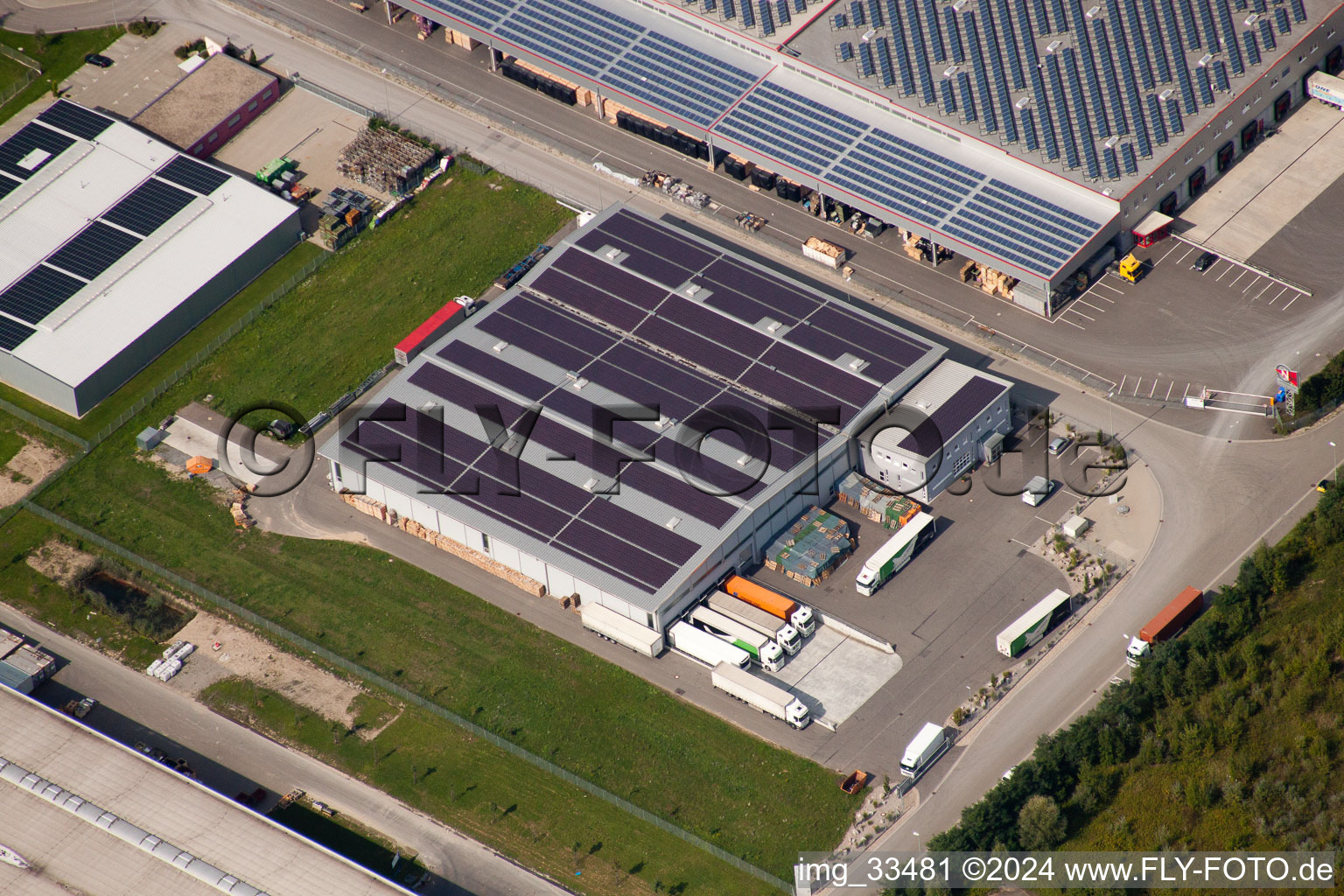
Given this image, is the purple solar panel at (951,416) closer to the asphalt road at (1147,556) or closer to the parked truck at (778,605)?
the asphalt road at (1147,556)

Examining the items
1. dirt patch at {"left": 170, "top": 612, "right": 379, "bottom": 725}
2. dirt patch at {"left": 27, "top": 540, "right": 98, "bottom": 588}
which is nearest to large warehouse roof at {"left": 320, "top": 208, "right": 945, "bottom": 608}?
dirt patch at {"left": 170, "top": 612, "right": 379, "bottom": 725}

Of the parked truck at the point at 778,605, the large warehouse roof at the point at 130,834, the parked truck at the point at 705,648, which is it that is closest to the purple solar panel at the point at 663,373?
the parked truck at the point at 778,605

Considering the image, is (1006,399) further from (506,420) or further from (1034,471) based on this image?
(506,420)

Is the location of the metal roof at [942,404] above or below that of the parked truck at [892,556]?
above

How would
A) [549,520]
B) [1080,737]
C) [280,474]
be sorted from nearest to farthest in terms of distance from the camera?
[1080,737] → [549,520] → [280,474]

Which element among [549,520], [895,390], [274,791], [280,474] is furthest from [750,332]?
[274,791]

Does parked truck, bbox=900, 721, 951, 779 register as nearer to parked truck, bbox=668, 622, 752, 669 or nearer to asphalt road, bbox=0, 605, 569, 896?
parked truck, bbox=668, 622, 752, 669
